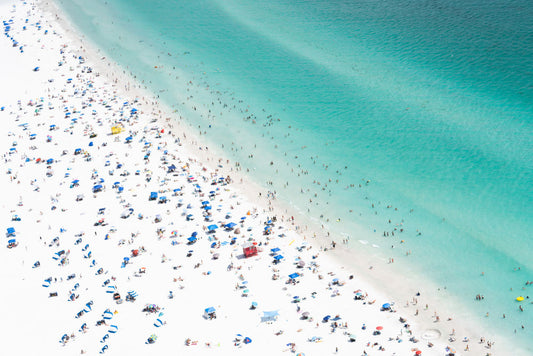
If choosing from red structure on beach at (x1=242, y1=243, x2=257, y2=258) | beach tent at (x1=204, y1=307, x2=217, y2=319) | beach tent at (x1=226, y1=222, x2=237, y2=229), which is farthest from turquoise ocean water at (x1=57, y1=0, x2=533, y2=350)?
beach tent at (x1=204, y1=307, x2=217, y2=319)

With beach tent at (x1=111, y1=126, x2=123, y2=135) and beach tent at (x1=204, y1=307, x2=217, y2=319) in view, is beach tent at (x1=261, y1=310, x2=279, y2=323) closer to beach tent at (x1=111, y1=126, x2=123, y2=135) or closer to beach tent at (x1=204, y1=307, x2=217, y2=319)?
beach tent at (x1=204, y1=307, x2=217, y2=319)

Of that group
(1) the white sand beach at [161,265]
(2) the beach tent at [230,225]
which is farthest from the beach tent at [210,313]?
(2) the beach tent at [230,225]

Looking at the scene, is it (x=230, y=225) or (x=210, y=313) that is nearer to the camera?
(x=210, y=313)

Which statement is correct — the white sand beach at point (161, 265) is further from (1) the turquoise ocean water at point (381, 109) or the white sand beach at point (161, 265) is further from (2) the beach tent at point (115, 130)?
(1) the turquoise ocean water at point (381, 109)

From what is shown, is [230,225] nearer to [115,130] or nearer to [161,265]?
[161,265]

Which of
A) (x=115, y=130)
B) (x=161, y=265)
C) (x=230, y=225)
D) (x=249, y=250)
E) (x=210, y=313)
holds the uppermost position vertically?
(x=115, y=130)

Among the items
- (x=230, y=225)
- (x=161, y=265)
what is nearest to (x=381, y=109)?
(x=230, y=225)
